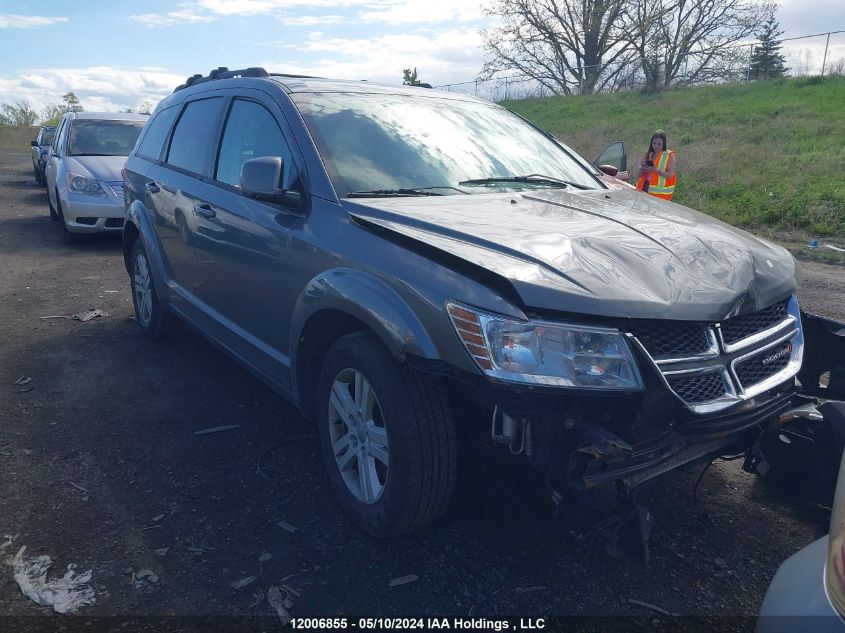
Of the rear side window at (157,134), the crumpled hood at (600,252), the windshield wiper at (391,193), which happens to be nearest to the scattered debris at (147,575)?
the crumpled hood at (600,252)

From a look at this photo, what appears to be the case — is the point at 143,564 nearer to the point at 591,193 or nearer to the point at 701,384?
the point at 701,384

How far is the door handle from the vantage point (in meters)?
4.13

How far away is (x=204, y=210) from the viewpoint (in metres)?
4.21

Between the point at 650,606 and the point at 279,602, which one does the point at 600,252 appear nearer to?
the point at 650,606

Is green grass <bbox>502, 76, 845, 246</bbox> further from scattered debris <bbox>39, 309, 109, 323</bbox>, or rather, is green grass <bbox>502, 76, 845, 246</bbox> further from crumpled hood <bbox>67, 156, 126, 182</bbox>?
crumpled hood <bbox>67, 156, 126, 182</bbox>

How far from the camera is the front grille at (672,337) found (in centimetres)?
239

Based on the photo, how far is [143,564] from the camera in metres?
2.84

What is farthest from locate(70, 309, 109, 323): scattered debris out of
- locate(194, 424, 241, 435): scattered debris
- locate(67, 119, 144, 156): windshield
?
locate(67, 119, 144, 156): windshield

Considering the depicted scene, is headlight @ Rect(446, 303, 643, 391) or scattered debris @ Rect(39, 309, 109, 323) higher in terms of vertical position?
headlight @ Rect(446, 303, 643, 391)

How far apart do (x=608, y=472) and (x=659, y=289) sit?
0.65m

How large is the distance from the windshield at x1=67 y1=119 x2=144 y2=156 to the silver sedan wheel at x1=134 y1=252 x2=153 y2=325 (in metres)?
6.05

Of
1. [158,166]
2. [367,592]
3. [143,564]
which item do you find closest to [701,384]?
[367,592]

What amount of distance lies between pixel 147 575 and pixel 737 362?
2.38 metres

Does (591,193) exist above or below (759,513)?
above
